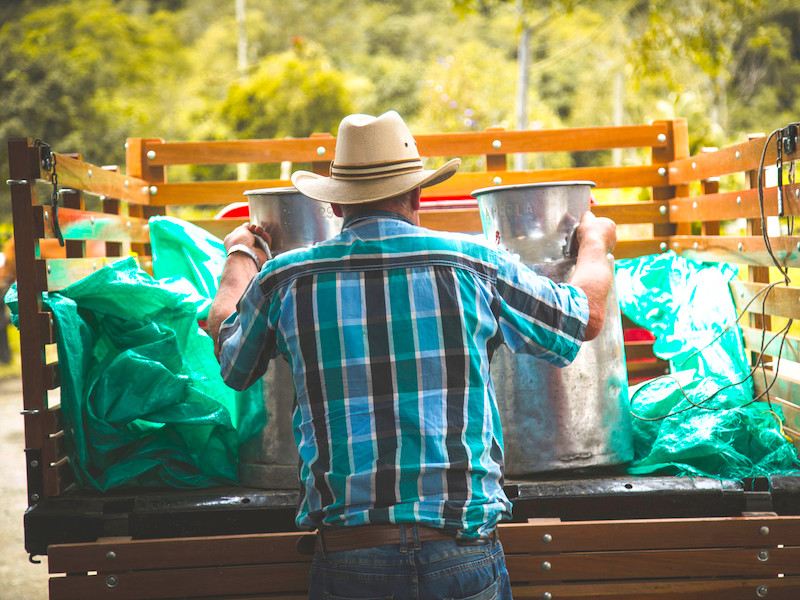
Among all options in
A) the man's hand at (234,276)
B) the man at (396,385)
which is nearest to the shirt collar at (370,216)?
Answer: the man at (396,385)

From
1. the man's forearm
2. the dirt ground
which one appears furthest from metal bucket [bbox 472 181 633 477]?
the dirt ground

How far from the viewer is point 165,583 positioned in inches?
98.5

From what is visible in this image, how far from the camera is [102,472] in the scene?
9.14 ft

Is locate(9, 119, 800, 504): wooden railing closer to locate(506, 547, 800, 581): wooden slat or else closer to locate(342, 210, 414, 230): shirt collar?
locate(506, 547, 800, 581): wooden slat

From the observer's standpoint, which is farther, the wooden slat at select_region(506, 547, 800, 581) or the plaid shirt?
the wooden slat at select_region(506, 547, 800, 581)

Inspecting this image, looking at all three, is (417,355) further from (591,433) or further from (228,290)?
(591,433)

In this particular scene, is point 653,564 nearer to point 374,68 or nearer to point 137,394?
point 137,394

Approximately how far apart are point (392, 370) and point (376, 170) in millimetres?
493

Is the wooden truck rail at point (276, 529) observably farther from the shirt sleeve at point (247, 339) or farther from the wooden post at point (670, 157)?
the wooden post at point (670, 157)

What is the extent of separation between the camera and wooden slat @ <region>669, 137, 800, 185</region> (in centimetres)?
300

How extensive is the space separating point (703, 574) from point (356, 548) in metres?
1.26

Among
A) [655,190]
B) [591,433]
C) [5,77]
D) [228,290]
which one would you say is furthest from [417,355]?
[5,77]

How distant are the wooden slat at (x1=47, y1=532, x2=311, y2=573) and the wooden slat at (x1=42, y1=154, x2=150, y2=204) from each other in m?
1.16

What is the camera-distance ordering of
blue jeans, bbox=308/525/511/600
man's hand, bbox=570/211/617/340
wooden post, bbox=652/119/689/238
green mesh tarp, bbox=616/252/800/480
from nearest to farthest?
1. blue jeans, bbox=308/525/511/600
2. man's hand, bbox=570/211/617/340
3. green mesh tarp, bbox=616/252/800/480
4. wooden post, bbox=652/119/689/238
